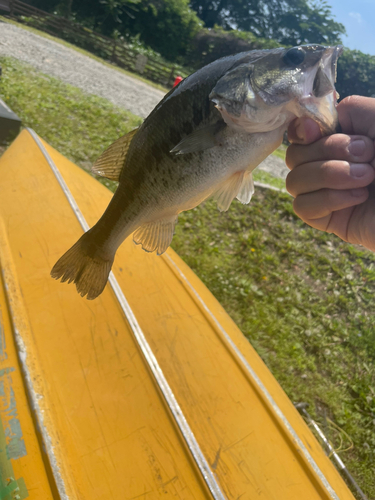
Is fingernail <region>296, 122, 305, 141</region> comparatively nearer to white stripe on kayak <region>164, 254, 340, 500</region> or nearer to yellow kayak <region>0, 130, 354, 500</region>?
yellow kayak <region>0, 130, 354, 500</region>

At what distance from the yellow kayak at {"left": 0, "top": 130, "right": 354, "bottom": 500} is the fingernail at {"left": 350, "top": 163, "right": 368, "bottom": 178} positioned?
2.03m

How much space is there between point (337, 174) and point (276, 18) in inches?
1445

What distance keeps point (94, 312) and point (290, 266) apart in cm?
346

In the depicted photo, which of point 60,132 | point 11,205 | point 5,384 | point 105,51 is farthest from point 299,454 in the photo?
point 105,51

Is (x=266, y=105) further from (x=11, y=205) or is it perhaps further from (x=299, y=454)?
(x=11, y=205)

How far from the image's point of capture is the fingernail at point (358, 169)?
1.34 metres

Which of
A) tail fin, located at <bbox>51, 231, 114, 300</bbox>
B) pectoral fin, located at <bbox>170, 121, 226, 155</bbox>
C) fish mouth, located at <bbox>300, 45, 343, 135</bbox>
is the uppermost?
fish mouth, located at <bbox>300, 45, 343, 135</bbox>

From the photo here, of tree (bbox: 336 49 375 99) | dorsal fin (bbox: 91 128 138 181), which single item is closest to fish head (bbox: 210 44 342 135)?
dorsal fin (bbox: 91 128 138 181)

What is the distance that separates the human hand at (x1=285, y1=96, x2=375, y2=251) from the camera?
1.34m

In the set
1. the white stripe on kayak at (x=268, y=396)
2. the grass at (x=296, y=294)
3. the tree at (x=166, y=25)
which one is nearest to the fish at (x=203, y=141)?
the white stripe on kayak at (x=268, y=396)

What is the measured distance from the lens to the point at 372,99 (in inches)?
55.6

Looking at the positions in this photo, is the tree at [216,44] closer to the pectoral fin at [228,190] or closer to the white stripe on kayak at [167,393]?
the white stripe on kayak at [167,393]

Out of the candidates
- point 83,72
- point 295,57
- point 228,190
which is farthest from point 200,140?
point 83,72

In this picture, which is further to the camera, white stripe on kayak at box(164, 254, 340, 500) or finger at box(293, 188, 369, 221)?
white stripe on kayak at box(164, 254, 340, 500)
